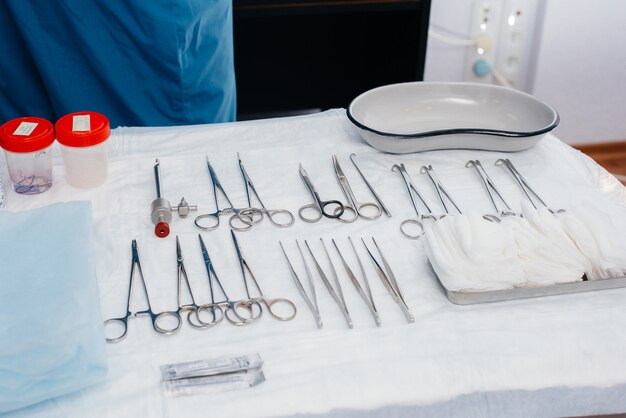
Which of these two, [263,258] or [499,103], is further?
[499,103]

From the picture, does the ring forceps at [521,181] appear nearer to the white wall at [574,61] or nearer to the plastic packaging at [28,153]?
the plastic packaging at [28,153]

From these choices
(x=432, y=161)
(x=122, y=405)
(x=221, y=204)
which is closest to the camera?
(x=122, y=405)

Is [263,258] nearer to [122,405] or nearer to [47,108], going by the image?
[122,405]

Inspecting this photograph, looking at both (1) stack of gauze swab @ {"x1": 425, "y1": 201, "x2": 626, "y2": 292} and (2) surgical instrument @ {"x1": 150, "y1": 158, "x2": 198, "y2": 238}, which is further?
(2) surgical instrument @ {"x1": 150, "y1": 158, "x2": 198, "y2": 238}

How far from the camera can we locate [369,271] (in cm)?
86

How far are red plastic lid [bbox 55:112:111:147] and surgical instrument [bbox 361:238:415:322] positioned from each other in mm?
407

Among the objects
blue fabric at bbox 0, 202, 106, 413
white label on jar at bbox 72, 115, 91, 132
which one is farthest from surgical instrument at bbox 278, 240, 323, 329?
white label on jar at bbox 72, 115, 91, 132

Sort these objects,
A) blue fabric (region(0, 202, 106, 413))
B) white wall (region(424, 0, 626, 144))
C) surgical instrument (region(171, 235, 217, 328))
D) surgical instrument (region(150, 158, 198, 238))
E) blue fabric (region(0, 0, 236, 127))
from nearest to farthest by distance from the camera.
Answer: blue fabric (region(0, 202, 106, 413)) → surgical instrument (region(171, 235, 217, 328)) → surgical instrument (region(150, 158, 198, 238)) → blue fabric (region(0, 0, 236, 127)) → white wall (region(424, 0, 626, 144))

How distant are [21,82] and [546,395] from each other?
1101 mm

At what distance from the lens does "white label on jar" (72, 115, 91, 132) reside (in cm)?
98

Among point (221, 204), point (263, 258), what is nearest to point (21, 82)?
point (221, 204)

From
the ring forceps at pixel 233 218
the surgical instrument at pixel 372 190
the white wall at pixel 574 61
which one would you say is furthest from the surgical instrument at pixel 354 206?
the white wall at pixel 574 61

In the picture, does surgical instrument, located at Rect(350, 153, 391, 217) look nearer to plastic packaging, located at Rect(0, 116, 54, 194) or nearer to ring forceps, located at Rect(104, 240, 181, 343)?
ring forceps, located at Rect(104, 240, 181, 343)

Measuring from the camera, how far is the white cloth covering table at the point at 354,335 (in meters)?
0.69
